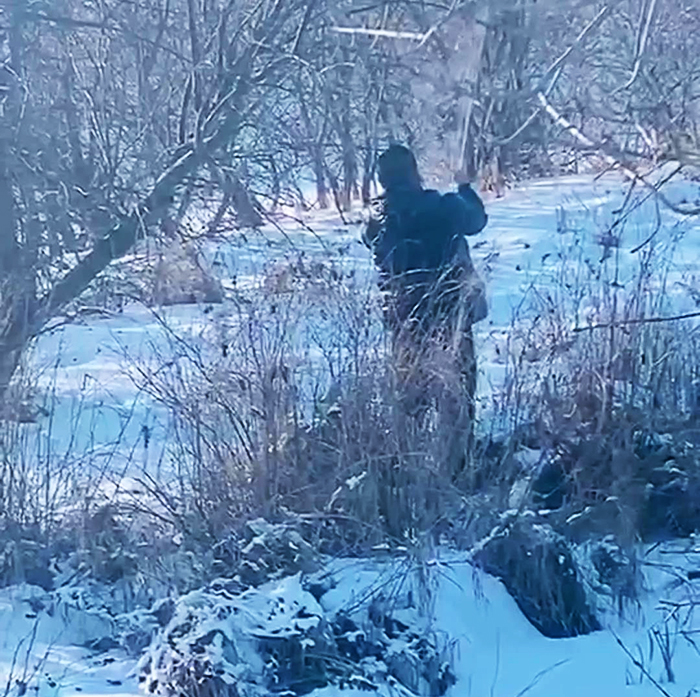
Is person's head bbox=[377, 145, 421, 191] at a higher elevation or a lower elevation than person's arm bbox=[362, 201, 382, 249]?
higher

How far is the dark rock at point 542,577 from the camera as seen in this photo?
579cm

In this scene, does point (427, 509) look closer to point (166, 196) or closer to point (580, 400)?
point (580, 400)

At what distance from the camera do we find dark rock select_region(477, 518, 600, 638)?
579 centimetres

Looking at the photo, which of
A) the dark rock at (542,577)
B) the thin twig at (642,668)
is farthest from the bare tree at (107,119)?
the thin twig at (642,668)

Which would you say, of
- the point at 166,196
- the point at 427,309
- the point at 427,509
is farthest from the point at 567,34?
the point at 166,196

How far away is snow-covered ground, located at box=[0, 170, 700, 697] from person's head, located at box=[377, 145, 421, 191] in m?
0.49

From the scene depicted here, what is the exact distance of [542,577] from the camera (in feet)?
19.1

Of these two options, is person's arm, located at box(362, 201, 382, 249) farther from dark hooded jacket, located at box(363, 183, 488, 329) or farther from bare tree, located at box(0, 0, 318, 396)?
bare tree, located at box(0, 0, 318, 396)

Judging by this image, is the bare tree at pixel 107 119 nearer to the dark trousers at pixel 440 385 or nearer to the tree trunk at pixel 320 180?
the tree trunk at pixel 320 180

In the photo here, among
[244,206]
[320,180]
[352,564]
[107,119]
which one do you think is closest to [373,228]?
[244,206]

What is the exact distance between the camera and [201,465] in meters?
6.43

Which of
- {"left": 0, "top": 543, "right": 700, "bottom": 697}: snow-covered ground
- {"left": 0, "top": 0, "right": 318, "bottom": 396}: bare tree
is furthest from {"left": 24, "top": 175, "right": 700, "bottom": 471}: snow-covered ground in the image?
{"left": 0, "top": 543, "right": 700, "bottom": 697}: snow-covered ground

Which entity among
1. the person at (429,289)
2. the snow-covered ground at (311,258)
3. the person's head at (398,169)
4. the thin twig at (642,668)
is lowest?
the thin twig at (642,668)

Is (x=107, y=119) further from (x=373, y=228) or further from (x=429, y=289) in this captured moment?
(x=429, y=289)
